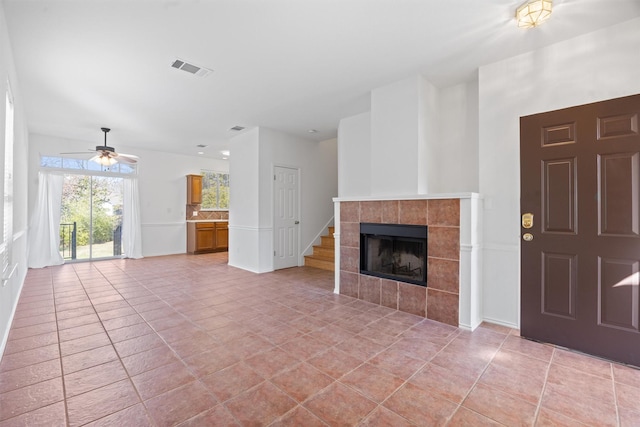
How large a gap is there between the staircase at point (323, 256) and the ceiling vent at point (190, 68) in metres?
3.91

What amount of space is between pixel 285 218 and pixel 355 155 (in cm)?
200

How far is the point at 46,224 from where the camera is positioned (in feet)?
20.0

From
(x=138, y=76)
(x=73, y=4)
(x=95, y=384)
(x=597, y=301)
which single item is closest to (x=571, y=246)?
(x=597, y=301)

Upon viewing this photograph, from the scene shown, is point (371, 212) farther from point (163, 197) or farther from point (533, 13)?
point (163, 197)

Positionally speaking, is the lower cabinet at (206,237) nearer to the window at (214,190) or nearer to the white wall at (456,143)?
the window at (214,190)

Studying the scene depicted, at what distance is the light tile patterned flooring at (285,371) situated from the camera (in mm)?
1680

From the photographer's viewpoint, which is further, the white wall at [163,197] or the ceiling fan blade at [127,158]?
the white wall at [163,197]

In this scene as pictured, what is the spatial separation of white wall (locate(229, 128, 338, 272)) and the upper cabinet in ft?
7.62

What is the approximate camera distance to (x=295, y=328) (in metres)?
2.89

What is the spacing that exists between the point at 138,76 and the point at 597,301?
5158 millimetres

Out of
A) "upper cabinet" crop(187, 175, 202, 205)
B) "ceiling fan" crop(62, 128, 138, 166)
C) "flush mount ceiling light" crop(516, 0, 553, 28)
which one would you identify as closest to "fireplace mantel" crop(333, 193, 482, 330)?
"flush mount ceiling light" crop(516, 0, 553, 28)

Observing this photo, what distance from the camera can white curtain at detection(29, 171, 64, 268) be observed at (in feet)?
19.7

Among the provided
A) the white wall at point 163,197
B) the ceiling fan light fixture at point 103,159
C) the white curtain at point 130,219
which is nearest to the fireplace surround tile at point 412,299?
the ceiling fan light fixture at point 103,159

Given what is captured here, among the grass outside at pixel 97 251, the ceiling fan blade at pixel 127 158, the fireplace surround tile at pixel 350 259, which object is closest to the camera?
the fireplace surround tile at pixel 350 259
